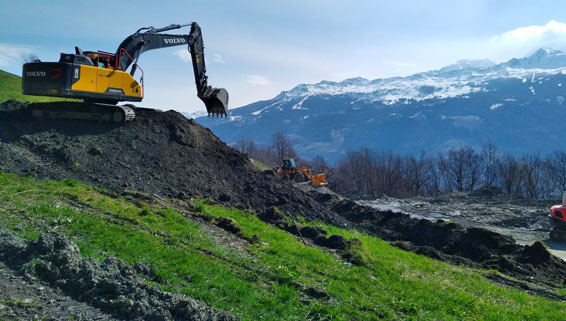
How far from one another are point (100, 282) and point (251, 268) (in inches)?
140

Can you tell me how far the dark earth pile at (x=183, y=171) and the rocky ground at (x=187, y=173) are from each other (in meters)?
0.04

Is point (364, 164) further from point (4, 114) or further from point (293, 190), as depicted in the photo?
point (4, 114)

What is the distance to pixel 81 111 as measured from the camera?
16531mm

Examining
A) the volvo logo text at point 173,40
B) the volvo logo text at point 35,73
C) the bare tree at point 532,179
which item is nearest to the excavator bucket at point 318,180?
the volvo logo text at point 173,40

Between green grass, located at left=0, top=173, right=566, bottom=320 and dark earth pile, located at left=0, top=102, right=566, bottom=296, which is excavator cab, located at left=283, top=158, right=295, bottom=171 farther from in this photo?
green grass, located at left=0, top=173, right=566, bottom=320

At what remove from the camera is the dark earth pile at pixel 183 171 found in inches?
531

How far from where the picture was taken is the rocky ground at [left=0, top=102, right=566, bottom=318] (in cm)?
1333

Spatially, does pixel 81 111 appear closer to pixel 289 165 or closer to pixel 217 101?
pixel 217 101

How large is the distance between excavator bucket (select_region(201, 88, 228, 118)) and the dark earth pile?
1.40 meters

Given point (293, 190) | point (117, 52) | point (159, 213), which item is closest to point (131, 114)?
point (117, 52)

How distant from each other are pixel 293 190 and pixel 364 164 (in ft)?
224

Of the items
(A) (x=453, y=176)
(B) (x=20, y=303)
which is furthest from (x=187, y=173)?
(A) (x=453, y=176)

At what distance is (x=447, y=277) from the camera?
36.3ft

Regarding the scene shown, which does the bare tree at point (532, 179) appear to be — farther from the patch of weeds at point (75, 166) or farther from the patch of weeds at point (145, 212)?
the patch of weeds at point (75, 166)
